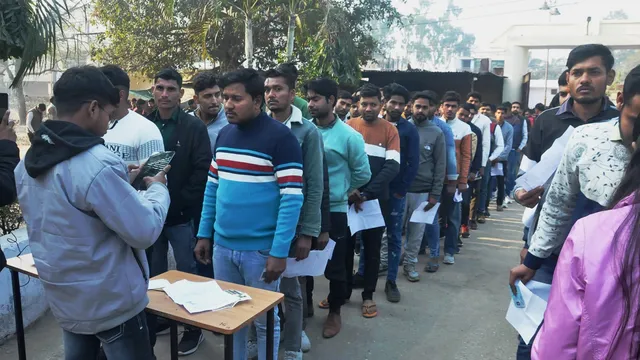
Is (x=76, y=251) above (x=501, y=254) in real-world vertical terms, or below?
above

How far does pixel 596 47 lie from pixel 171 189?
2.83m

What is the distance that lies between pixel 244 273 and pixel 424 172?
8.97 feet

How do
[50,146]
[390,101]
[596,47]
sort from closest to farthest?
[50,146] → [596,47] → [390,101]

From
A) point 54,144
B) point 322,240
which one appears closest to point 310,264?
point 322,240

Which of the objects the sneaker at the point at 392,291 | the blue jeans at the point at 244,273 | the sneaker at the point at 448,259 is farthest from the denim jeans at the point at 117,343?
the sneaker at the point at 448,259

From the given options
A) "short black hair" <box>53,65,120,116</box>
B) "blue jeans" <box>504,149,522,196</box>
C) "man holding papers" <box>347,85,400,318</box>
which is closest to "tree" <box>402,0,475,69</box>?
"blue jeans" <box>504,149,522,196</box>

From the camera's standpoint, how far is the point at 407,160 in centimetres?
445

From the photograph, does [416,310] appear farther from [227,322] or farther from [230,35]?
[230,35]

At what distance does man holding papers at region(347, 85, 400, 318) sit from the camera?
4.07 metres

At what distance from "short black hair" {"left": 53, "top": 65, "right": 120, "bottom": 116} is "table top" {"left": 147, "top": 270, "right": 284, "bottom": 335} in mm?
928

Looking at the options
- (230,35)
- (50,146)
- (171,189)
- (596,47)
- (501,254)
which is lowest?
(501,254)

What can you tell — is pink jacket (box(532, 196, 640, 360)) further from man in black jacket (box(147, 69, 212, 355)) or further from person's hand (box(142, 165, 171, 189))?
man in black jacket (box(147, 69, 212, 355))

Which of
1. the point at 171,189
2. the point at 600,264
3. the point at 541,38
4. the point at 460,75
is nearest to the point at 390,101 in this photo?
the point at 171,189

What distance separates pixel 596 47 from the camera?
256 centimetres
